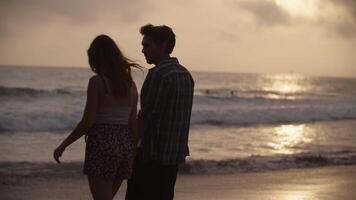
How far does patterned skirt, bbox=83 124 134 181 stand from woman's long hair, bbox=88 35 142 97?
0.22 m

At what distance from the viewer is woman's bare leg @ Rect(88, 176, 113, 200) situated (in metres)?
3.42

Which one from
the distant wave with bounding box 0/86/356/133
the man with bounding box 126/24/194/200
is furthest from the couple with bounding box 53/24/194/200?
the distant wave with bounding box 0/86/356/133

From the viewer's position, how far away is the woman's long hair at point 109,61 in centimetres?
332

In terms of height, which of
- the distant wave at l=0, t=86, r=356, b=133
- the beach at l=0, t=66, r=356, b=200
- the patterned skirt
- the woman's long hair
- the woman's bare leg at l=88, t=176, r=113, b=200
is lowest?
the distant wave at l=0, t=86, r=356, b=133

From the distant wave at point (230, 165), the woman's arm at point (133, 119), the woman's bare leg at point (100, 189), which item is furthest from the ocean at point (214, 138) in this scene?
the woman's bare leg at point (100, 189)

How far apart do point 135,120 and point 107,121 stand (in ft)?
0.54

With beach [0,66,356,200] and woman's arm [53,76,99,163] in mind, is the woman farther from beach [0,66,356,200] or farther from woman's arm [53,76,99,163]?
beach [0,66,356,200]

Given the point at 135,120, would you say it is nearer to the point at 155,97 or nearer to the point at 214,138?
the point at 155,97

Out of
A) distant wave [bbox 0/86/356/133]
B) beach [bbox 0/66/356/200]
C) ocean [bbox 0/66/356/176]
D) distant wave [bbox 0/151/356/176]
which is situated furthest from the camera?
distant wave [bbox 0/86/356/133]

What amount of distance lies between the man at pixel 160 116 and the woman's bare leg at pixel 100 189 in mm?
140

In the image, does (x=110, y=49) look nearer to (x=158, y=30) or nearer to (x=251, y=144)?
(x=158, y=30)

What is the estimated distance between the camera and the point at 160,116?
131 inches

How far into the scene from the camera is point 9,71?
48219mm

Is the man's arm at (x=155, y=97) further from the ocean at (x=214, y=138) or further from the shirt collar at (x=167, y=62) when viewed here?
the ocean at (x=214, y=138)
